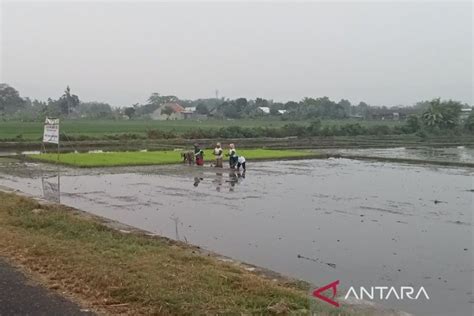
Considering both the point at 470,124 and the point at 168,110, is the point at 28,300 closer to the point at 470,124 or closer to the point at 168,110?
the point at 470,124

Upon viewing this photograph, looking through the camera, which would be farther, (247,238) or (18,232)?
(247,238)

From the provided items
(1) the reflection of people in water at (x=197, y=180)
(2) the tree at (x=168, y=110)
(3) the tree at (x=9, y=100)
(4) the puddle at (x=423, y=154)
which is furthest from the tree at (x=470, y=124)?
(3) the tree at (x=9, y=100)

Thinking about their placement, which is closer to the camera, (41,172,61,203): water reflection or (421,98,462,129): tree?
(41,172,61,203): water reflection

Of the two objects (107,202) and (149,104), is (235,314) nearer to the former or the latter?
(107,202)

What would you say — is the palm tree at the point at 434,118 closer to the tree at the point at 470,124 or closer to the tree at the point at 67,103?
the tree at the point at 470,124

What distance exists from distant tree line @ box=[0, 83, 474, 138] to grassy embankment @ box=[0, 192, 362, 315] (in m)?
40.7

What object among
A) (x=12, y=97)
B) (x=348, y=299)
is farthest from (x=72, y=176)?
(x=12, y=97)

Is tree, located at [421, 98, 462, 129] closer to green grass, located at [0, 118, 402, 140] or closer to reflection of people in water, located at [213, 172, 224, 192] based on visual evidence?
green grass, located at [0, 118, 402, 140]

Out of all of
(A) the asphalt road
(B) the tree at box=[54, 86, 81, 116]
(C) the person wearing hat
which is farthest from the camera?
(B) the tree at box=[54, 86, 81, 116]

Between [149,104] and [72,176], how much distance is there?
122 m

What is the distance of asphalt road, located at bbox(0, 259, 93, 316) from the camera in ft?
14.6

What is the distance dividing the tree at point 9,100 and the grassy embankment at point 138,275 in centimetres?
10542

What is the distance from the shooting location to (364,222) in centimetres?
1080

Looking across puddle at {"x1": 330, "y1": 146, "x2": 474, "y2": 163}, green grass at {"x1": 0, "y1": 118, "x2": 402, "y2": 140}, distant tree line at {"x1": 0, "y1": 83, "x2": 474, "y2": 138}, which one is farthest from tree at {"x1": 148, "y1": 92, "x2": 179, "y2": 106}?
puddle at {"x1": 330, "y1": 146, "x2": 474, "y2": 163}
